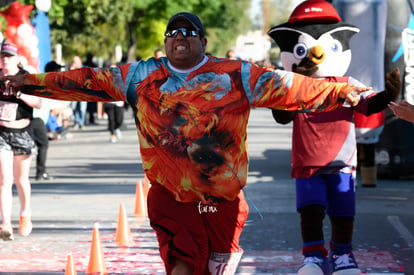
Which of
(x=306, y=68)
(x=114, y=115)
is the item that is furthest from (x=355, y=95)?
(x=114, y=115)

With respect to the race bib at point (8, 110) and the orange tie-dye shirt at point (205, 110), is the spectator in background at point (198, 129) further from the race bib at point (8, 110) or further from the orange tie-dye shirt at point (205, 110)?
the race bib at point (8, 110)

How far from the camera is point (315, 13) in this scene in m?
8.41

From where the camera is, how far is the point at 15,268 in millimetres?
8773

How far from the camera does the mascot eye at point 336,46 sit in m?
8.33

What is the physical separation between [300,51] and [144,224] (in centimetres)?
371

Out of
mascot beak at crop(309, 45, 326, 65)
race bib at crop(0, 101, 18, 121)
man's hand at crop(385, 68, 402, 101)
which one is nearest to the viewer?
man's hand at crop(385, 68, 402, 101)

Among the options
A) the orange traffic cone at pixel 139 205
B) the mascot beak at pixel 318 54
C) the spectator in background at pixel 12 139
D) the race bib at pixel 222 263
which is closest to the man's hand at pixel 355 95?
the race bib at pixel 222 263

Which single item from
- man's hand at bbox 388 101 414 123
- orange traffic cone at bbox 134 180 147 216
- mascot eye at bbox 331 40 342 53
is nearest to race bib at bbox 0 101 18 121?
orange traffic cone at bbox 134 180 147 216

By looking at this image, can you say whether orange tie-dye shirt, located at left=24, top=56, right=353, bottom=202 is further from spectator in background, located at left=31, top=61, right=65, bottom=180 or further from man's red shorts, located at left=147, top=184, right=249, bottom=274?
spectator in background, located at left=31, top=61, right=65, bottom=180

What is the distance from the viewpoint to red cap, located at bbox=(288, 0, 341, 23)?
8.41 m

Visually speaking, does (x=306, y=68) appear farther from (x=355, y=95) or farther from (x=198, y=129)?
(x=198, y=129)

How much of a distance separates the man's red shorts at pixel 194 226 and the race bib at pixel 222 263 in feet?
0.08

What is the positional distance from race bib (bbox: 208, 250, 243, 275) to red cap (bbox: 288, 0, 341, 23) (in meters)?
3.05

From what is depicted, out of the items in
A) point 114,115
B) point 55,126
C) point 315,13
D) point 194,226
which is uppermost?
point 315,13
